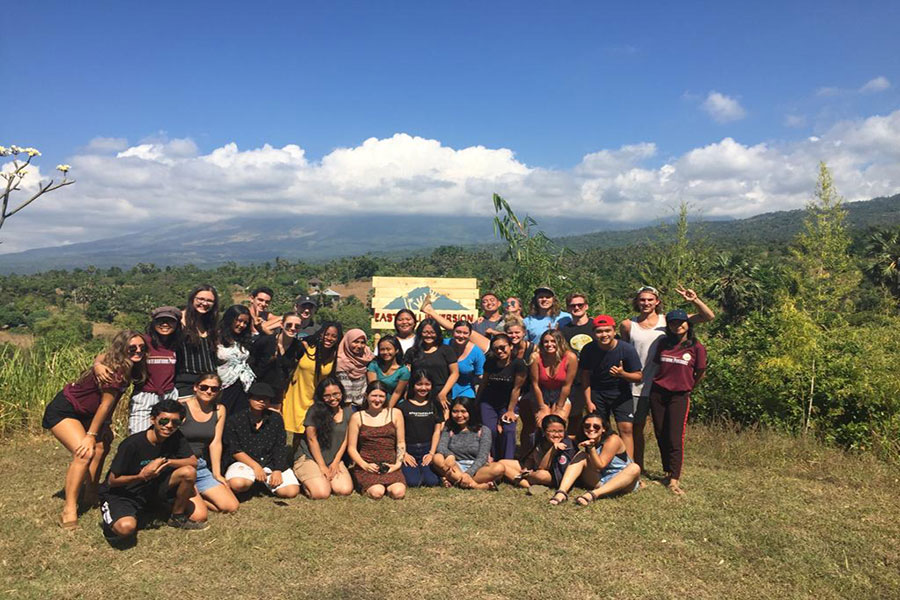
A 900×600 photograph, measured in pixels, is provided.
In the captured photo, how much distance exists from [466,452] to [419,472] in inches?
19.4

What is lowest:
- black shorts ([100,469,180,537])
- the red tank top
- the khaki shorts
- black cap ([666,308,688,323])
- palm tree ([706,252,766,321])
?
palm tree ([706,252,766,321])

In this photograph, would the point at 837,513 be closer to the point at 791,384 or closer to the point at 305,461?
the point at 791,384

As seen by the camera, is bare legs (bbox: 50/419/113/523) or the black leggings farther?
the black leggings

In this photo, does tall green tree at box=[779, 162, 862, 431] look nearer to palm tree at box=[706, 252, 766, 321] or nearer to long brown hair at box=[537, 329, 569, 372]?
palm tree at box=[706, 252, 766, 321]

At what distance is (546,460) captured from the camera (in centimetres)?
530

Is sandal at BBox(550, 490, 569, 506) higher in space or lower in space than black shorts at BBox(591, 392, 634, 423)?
lower

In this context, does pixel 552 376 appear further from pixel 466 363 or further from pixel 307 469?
pixel 307 469

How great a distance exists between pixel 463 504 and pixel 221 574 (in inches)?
80.8

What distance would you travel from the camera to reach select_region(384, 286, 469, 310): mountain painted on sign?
8.72m

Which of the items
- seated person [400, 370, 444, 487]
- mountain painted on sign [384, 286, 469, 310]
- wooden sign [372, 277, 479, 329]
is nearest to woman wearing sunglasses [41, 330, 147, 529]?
seated person [400, 370, 444, 487]

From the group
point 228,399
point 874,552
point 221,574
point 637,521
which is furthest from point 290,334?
point 874,552

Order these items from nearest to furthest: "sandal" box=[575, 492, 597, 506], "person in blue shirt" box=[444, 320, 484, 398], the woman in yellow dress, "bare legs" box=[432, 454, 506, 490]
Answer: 1. "sandal" box=[575, 492, 597, 506]
2. "bare legs" box=[432, 454, 506, 490]
3. the woman in yellow dress
4. "person in blue shirt" box=[444, 320, 484, 398]

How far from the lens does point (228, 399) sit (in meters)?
5.14

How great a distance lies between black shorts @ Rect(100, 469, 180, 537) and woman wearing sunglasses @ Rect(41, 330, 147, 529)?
298 millimetres
